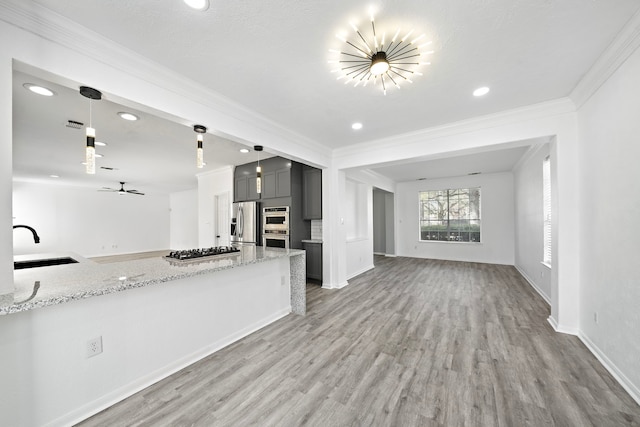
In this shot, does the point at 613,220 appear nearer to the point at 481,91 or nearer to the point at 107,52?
the point at 481,91

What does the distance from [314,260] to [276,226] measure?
1.13 metres

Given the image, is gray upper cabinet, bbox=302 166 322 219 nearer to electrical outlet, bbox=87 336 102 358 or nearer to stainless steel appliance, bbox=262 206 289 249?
stainless steel appliance, bbox=262 206 289 249

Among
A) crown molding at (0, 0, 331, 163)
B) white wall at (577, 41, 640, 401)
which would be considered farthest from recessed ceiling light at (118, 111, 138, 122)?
white wall at (577, 41, 640, 401)

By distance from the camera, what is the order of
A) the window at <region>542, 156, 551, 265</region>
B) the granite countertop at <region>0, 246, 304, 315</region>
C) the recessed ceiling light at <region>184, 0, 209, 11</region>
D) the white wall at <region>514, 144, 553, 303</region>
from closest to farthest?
the granite countertop at <region>0, 246, 304, 315</region> < the recessed ceiling light at <region>184, 0, 209, 11</region> < the window at <region>542, 156, 551, 265</region> < the white wall at <region>514, 144, 553, 303</region>

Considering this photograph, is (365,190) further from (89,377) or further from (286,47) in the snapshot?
(89,377)

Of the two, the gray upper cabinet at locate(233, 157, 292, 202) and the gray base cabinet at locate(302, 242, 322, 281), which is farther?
the gray upper cabinet at locate(233, 157, 292, 202)

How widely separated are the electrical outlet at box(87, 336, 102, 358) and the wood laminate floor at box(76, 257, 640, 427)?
0.42 meters

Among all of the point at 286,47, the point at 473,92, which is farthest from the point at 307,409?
the point at 473,92

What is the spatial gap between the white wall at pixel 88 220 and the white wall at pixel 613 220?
493 inches

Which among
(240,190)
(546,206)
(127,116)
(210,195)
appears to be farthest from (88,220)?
(546,206)

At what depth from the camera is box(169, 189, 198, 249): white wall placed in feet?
32.6

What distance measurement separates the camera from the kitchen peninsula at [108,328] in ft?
4.81

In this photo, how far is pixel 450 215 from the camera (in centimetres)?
791

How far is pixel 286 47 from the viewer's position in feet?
6.34
